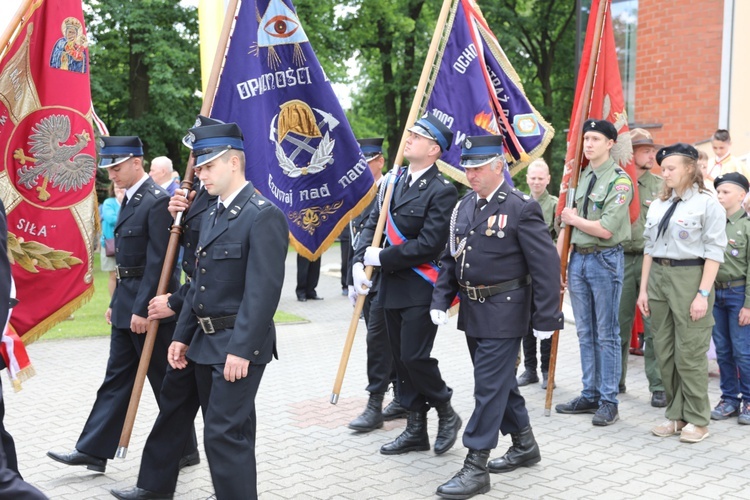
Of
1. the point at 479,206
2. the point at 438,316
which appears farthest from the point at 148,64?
the point at 438,316

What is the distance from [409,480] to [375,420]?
4.00 feet

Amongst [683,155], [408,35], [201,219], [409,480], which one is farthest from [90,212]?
[408,35]

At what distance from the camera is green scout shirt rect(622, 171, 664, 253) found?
25.5 ft

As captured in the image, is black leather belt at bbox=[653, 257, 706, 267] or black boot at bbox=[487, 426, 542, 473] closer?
black boot at bbox=[487, 426, 542, 473]

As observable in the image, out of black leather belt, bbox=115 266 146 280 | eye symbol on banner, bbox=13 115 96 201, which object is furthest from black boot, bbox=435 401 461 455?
eye symbol on banner, bbox=13 115 96 201

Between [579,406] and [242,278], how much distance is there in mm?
3707

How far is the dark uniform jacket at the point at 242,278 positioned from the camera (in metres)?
4.21

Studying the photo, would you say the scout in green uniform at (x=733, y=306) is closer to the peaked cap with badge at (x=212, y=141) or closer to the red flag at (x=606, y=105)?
the red flag at (x=606, y=105)

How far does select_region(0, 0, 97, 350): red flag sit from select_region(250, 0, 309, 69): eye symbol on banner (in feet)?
4.13

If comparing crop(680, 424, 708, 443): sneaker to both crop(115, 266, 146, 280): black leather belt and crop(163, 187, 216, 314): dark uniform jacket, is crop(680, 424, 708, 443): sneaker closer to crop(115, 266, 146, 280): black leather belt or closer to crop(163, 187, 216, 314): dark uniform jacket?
crop(163, 187, 216, 314): dark uniform jacket

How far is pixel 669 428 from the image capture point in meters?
6.32

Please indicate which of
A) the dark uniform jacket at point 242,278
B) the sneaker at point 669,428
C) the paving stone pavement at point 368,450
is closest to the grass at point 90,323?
the paving stone pavement at point 368,450

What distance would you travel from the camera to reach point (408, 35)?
29.9 metres

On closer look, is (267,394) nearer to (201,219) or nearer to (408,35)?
(201,219)
